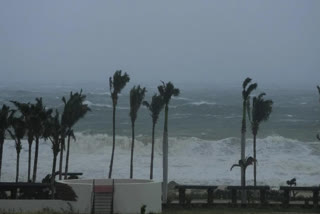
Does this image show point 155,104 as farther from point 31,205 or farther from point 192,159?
point 192,159

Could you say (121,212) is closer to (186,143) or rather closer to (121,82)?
(121,82)

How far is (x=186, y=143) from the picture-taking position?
86.8 meters

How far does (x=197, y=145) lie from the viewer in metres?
85.8

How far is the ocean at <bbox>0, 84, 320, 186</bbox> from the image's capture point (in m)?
68.4

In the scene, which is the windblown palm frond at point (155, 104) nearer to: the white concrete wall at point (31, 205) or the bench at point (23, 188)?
the bench at point (23, 188)

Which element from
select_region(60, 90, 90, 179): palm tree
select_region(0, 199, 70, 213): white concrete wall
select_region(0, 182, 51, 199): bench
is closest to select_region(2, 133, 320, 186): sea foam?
select_region(60, 90, 90, 179): palm tree

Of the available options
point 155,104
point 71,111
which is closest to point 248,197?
point 155,104

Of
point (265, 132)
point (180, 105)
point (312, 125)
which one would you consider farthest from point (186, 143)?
point (180, 105)

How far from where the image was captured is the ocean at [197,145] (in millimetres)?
68375

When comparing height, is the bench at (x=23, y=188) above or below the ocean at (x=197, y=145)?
below

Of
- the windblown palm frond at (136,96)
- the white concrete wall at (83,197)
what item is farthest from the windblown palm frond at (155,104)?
the white concrete wall at (83,197)

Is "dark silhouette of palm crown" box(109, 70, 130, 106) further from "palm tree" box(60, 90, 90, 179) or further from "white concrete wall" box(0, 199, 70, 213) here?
"white concrete wall" box(0, 199, 70, 213)

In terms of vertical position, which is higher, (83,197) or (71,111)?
(71,111)

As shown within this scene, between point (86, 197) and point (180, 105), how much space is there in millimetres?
87246
